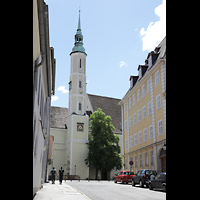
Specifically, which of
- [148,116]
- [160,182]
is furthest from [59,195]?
[148,116]

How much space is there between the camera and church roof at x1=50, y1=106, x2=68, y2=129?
60644 millimetres

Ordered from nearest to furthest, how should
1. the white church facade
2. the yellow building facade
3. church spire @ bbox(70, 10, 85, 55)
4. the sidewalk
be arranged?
the sidewalk, the yellow building facade, the white church facade, church spire @ bbox(70, 10, 85, 55)

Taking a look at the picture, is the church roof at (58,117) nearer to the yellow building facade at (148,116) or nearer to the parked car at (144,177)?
the yellow building facade at (148,116)

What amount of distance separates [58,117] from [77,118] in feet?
22.6

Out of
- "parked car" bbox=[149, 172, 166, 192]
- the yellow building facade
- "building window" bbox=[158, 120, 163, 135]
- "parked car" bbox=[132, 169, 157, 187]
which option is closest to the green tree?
the yellow building facade

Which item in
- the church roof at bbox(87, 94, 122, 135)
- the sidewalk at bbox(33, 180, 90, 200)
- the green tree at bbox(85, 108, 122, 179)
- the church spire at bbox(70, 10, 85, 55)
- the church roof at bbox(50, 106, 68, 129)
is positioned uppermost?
the church spire at bbox(70, 10, 85, 55)

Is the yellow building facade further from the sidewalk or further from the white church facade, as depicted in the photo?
the white church facade

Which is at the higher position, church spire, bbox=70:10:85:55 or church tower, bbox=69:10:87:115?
church spire, bbox=70:10:85:55

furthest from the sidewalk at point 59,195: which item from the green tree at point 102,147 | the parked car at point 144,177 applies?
the green tree at point 102,147

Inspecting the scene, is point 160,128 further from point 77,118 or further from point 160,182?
point 77,118

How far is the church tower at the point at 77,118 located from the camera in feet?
182

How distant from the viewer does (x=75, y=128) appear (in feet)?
189
